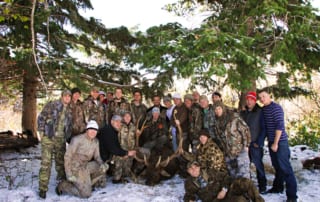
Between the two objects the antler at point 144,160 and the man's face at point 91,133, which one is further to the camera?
the antler at point 144,160

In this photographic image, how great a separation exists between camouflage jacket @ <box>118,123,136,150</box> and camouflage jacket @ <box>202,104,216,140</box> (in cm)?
175

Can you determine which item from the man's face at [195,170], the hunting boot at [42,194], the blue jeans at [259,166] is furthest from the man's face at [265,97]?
the hunting boot at [42,194]

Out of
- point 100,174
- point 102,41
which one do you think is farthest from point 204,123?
point 102,41

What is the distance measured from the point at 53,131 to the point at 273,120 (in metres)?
4.30

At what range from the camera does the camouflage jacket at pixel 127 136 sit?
7.55 meters

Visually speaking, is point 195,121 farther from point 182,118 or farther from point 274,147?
point 274,147

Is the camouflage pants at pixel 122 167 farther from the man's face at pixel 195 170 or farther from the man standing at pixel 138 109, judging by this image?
the man's face at pixel 195 170

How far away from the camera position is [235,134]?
6273 millimetres

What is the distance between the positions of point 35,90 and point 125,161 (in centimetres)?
585

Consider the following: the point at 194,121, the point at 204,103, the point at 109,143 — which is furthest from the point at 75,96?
the point at 204,103

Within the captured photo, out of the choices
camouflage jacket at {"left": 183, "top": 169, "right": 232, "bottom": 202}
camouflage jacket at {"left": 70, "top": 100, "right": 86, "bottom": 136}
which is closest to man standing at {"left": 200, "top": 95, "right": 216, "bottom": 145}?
camouflage jacket at {"left": 183, "top": 169, "right": 232, "bottom": 202}

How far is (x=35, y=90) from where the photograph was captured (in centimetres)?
1157

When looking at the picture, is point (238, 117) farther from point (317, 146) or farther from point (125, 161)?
point (317, 146)

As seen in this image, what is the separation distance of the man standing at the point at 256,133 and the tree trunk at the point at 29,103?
7.99 m
